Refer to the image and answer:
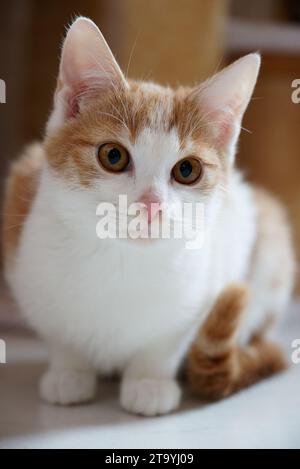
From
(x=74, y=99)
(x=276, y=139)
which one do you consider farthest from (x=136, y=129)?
(x=276, y=139)

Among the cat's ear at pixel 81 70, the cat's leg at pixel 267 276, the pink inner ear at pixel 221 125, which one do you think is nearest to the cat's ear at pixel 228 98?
the pink inner ear at pixel 221 125

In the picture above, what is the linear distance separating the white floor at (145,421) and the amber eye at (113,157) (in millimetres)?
485

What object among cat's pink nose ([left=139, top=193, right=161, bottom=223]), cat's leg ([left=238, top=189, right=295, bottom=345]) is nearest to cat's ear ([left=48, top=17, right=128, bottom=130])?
cat's pink nose ([left=139, top=193, right=161, bottom=223])

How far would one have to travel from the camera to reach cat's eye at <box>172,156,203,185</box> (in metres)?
1.18

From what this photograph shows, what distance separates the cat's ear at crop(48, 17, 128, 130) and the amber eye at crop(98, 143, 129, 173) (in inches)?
5.1

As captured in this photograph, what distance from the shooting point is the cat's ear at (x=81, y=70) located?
1157 mm

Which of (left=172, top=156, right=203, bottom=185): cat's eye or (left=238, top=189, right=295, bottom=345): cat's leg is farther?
(left=238, top=189, right=295, bottom=345): cat's leg

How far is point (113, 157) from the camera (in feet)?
3.82

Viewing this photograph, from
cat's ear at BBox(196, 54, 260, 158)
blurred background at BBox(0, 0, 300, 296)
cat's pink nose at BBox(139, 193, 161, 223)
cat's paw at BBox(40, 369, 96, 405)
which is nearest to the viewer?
cat's pink nose at BBox(139, 193, 161, 223)

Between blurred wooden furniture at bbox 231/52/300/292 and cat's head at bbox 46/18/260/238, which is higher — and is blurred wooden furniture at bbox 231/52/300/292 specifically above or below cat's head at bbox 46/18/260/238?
above

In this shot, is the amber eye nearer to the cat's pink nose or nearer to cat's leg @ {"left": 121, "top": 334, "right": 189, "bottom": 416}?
the cat's pink nose

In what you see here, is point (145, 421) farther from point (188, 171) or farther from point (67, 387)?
point (188, 171)

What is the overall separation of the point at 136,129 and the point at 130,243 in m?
0.21
